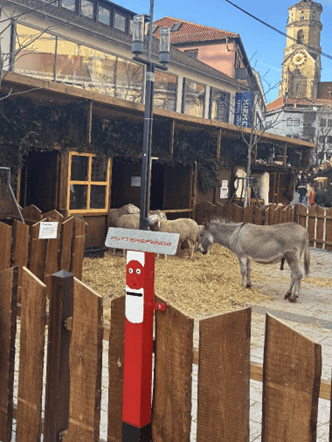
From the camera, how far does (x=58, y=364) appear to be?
2.98 metres

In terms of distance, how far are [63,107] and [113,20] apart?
1428cm

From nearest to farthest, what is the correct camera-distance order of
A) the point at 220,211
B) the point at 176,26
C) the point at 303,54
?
the point at 220,211 → the point at 176,26 → the point at 303,54

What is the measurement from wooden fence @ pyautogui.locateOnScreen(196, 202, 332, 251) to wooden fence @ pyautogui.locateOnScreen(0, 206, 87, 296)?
7763 mm

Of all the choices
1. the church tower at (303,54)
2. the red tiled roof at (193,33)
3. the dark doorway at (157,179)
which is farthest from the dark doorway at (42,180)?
the church tower at (303,54)

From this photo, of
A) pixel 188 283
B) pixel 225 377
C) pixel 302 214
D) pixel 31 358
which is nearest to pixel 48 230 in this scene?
pixel 188 283

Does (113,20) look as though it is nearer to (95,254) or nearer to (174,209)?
(174,209)

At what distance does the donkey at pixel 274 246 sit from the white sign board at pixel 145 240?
266 inches

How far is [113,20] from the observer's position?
24.0 metres

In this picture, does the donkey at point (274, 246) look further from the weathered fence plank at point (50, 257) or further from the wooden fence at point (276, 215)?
the wooden fence at point (276, 215)

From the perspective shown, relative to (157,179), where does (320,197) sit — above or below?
below

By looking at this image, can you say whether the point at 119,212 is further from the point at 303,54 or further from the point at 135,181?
the point at 303,54

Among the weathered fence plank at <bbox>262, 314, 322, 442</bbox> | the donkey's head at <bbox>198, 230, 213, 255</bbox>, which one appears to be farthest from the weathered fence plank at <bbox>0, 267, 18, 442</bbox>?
the donkey's head at <bbox>198, 230, 213, 255</bbox>

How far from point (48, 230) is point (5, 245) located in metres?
0.82

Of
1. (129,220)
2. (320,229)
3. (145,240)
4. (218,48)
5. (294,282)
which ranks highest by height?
(218,48)
